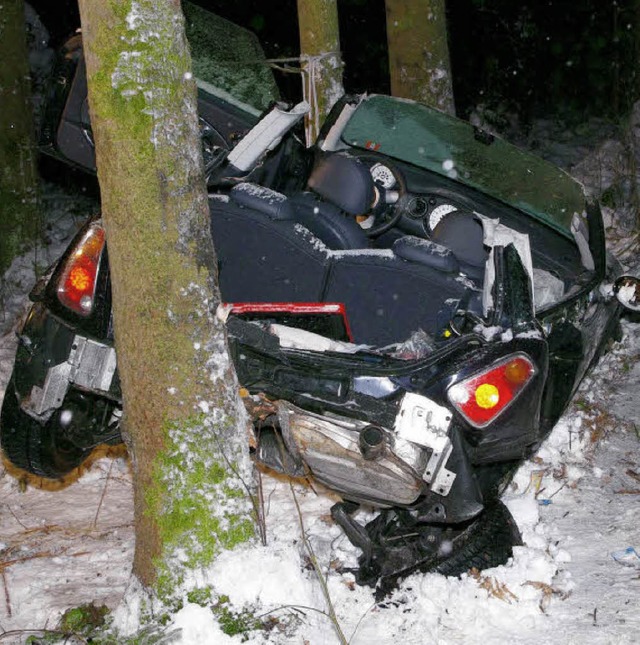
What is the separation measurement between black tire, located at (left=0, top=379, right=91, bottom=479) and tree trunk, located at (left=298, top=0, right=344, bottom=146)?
357cm

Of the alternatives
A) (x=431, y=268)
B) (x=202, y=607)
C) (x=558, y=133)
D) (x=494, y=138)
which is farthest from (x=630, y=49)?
(x=202, y=607)

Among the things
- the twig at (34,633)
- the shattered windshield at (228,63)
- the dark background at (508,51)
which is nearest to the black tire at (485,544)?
the twig at (34,633)

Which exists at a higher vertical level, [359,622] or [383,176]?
[383,176]

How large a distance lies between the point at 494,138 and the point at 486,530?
2.39m

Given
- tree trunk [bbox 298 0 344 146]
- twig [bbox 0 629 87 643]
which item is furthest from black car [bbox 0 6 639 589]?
tree trunk [bbox 298 0 344 146]

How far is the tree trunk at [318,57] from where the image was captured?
23.6 feet

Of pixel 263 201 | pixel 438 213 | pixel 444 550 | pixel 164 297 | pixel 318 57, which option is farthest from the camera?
pixel 318 57

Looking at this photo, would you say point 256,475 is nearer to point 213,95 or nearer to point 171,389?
point 171,389

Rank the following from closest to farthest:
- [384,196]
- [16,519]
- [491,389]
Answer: [491,389], [16,519], [384,196]

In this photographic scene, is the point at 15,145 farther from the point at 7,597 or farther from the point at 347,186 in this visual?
the point at 7,597

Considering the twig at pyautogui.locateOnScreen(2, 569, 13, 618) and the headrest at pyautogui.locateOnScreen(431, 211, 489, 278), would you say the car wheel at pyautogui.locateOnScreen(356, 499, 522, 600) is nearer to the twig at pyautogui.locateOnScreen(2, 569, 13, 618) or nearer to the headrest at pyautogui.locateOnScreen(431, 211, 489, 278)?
the headrest at pyautogui.locateOnScreen(431, 211, 489, 278)

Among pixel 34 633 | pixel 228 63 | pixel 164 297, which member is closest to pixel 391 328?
pixel 164 297

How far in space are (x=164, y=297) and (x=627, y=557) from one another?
229cm

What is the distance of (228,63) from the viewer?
5809 millimetres
